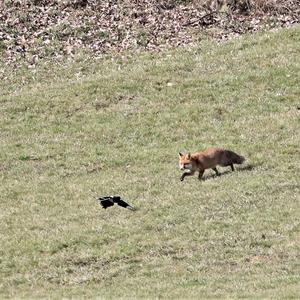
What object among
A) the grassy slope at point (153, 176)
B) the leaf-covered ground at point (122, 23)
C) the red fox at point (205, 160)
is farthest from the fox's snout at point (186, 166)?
the leaf-covered ground at point (122, 23)

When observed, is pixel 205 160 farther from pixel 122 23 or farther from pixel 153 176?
pixel 122 23

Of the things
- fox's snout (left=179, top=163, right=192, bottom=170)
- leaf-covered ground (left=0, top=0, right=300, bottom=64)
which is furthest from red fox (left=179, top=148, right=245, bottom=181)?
leaf-covered ground (left=0, top=0, right=300, bottom=64)

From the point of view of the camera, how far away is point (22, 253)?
16375 mm

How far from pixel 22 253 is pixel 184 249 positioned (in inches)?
121

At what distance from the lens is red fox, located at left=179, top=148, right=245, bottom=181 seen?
66.3ft

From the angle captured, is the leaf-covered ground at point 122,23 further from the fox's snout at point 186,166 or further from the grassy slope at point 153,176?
the fox's snout at point 186,166

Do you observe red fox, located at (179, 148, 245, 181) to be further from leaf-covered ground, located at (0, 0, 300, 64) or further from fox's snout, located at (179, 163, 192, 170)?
leaf-covered ground, located at (0, 0, 300, 64)

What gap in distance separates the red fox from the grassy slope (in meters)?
0.34

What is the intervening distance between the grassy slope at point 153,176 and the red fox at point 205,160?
34cm

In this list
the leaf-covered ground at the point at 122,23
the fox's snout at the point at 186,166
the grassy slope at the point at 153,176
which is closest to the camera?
the grassy slope at the point at 153,176

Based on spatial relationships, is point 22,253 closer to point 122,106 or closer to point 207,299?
point 207,299

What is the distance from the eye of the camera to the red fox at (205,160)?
796 inches

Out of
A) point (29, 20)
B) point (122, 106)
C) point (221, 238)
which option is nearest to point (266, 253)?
point (221, 238)

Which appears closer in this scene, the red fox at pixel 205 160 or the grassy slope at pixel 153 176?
the grassy slope at pixel 153 176
